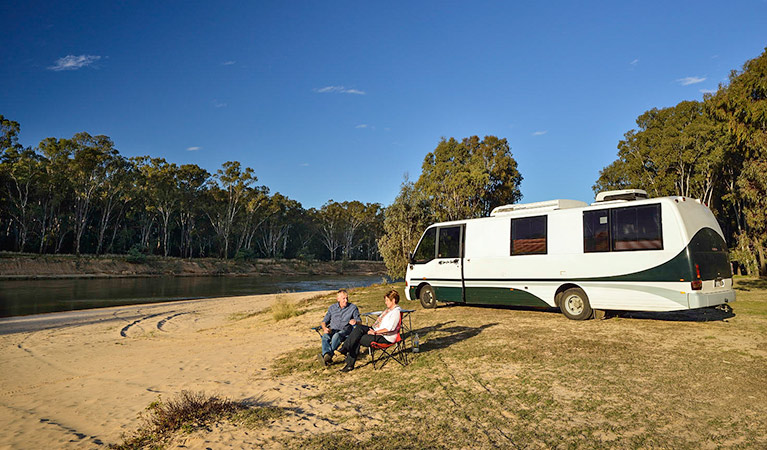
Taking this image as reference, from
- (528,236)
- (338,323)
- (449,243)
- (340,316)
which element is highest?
(528,236)

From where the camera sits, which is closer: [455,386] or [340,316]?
[455,386]

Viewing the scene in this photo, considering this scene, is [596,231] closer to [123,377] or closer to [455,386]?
[455,386]

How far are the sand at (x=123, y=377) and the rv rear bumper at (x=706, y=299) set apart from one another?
742 centimetres

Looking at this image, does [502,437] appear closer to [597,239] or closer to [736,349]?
[736,349]

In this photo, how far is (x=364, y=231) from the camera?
279 ft

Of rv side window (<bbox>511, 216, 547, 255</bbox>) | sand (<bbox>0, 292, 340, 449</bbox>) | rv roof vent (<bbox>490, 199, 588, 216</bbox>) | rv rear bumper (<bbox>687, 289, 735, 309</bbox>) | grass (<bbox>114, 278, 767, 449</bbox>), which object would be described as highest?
rv roof vent (<bbox>490, 199, 588, 216</bbox>)

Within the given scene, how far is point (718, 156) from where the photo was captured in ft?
84.3

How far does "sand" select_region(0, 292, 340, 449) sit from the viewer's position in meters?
4.83

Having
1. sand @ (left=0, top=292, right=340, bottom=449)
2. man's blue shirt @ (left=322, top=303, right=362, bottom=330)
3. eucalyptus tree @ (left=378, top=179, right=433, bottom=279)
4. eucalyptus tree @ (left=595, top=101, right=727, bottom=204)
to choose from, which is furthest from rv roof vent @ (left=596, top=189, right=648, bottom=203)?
eucalyptus tree @ (left=595, top=101, right=727, bottom=204)

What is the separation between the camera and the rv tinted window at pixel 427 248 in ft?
44.0

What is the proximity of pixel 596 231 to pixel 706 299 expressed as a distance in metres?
2.40

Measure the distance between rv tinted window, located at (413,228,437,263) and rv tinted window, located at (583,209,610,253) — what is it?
14.9ft

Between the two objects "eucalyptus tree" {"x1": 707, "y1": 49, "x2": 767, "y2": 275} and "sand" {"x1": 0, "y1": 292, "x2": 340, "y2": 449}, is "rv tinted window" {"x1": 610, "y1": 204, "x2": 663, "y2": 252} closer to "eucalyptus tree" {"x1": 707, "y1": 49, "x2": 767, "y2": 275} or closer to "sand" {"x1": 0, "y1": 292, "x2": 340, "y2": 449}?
"sand" {"x1": 0, "y1": 292, "x2": 340, "y2": 449}

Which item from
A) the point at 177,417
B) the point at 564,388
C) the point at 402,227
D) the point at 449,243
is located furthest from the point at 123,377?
the point at 402,227
